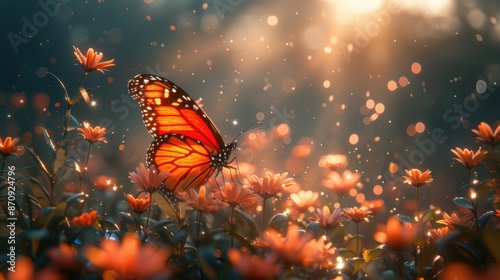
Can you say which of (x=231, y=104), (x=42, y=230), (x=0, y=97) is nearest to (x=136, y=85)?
(x=42, y=230)

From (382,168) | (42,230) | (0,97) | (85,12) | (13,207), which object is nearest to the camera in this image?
(42,230)

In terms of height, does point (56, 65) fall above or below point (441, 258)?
above

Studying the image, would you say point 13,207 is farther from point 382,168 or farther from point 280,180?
point 382,168

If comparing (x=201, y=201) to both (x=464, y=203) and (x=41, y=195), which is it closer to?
(x=41, y=195)

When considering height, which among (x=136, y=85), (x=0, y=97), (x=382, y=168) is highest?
(x=0, y=97)

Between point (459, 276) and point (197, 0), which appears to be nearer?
point (459, 276)

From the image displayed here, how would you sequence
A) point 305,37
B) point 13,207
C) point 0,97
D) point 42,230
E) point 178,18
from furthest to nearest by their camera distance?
point 178,18
point 305,37
point 0,97
point 13,207
point 42,230

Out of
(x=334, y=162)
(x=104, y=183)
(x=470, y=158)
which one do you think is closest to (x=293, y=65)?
(x=334, y=162)
